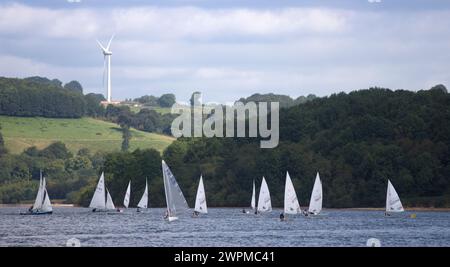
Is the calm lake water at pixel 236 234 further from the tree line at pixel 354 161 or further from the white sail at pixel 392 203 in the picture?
the tree line at pixel 354 161

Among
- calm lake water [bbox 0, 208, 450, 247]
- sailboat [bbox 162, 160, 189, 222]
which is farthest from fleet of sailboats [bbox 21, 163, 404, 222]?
calm lake water [bbox 0, 208, 450, 247]


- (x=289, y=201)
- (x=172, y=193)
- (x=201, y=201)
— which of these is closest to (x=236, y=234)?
(x=172, y=193)

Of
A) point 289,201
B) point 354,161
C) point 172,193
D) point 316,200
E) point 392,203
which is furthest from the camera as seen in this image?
point 354,161

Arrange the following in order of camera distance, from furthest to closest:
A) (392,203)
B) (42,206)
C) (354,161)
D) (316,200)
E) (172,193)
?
(354,161) → (42,206) → (392,203) → (316,200) → (172,193)

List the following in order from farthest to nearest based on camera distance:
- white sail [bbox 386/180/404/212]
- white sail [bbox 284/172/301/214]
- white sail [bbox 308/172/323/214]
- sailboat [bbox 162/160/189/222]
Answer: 1. white sail [bbox 386/180/404/212]
2. white sail [bbox 308/172/323/214]
3. white sail [bbox 284/172/301/214]
4. sailboat [bbox 162/160/189/222]

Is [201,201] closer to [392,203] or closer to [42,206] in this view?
[392,203]

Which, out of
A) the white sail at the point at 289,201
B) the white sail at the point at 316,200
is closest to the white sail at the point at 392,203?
the white sail at the point at 316,200

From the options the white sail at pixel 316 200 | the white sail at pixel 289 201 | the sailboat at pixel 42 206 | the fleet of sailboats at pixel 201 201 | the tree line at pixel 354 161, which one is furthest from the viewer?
the tree line at pixel 354 161

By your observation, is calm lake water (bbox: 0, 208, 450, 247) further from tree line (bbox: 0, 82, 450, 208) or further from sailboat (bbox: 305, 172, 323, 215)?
tree line (bbox: 0, 82, 450, 208)

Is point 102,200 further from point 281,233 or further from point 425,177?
point 281,233

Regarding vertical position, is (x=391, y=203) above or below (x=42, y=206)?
above
